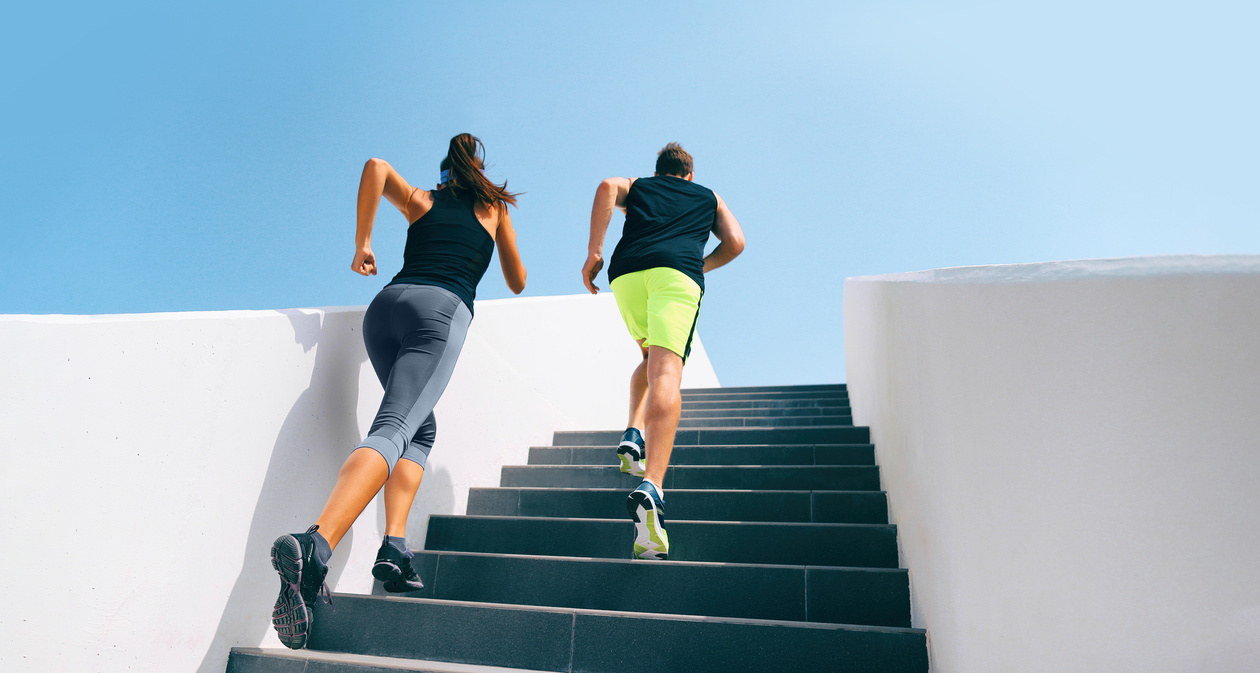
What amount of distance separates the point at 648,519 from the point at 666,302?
2.43 ft

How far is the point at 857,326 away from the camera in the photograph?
4.62 metres

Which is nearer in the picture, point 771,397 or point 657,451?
point 657,451

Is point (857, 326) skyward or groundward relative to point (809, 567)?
skyward

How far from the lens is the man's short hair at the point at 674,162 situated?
3006 mm

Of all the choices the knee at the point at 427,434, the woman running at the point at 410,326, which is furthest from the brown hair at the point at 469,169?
the knee at the point at 427,434

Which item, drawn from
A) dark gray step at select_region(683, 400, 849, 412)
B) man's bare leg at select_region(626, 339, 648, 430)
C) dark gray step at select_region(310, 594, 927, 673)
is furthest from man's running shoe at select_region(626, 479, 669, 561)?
dark gray step at select_region(683, 400, 849, 412)

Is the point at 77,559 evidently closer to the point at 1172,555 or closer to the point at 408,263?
the point at 408,263

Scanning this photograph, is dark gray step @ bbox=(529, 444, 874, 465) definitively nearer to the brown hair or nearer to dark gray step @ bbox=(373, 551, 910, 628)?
dark gray step @ bbox=(373, 551, 910, 628)

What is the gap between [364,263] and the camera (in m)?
2.30

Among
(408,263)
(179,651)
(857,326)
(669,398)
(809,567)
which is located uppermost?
(857,326)

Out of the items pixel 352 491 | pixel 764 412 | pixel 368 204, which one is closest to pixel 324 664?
pixel 352 491

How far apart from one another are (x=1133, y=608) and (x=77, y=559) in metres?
2.04

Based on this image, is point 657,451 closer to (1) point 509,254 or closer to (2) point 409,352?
(2) point 409,352

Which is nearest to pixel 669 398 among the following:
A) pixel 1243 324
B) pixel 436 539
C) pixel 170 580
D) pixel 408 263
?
pixel 408 263
